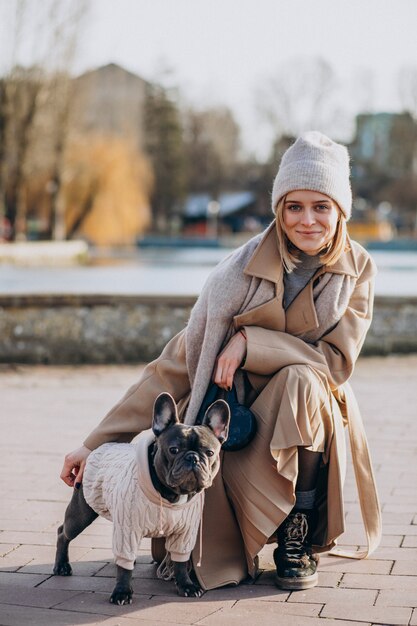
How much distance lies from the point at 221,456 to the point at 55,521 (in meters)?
1.23

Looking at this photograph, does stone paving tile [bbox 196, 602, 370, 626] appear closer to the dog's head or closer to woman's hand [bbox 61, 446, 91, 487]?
the dog's head

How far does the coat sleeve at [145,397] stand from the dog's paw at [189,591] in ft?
2.11

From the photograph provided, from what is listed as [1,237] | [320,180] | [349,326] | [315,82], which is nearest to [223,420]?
[349,326]

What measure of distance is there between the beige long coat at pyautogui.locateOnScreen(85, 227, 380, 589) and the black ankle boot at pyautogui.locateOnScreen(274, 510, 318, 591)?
0.08 metres

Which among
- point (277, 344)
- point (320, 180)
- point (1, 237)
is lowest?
point (1, 237)

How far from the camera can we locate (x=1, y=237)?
44.5m

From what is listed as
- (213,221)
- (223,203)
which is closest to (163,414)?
(213,221)

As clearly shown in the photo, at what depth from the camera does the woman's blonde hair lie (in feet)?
13.3

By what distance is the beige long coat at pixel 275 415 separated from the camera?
3871 millimetres

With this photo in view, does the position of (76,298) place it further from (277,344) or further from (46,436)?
(277,344)

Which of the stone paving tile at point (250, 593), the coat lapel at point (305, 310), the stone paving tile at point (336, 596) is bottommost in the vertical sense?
the stone paving tile at point (250, 593)

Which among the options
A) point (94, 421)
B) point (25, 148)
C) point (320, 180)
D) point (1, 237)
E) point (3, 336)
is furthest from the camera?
point (1, 237)

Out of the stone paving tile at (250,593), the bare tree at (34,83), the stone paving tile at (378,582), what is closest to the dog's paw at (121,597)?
the stone paving tile at (250,593)

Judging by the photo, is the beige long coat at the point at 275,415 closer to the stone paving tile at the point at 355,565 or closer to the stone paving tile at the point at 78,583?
the stone paving tile at the point at 355,565
